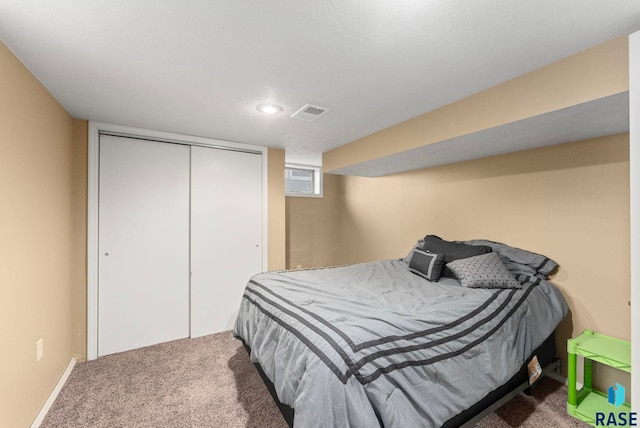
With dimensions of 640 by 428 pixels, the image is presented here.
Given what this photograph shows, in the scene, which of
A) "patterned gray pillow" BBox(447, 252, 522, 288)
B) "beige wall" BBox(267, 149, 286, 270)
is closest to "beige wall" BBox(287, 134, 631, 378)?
"patterned gray pillow" BBox(447, 252, 522, 288)

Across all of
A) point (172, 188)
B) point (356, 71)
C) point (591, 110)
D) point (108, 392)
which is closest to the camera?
point (591, 110)

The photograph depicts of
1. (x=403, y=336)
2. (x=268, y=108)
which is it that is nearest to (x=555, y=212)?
(x=403, y=336)

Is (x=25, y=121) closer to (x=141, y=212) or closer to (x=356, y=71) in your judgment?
(x=141, y=212)

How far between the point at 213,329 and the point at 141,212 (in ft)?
5.13

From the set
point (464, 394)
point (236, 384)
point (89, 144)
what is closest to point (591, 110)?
point (464, 394)

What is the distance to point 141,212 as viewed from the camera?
9.61 feet

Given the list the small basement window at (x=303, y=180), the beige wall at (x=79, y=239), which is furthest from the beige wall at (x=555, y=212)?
the beige wall at (x=79, y=239)

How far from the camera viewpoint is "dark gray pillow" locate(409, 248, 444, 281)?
258 centimetres

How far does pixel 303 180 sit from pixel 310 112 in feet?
8.66

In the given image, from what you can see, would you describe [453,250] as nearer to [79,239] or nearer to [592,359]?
[592,359]

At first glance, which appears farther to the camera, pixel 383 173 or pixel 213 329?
pixel 383 173

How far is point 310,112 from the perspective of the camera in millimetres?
2447

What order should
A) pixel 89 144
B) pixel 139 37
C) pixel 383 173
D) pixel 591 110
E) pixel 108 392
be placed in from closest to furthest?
pixel 139 37, pixel 591 110, pixel 108 392, pixel 89 144, pixel 383 173

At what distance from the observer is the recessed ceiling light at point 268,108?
2.32 metres
